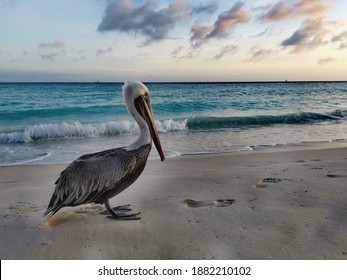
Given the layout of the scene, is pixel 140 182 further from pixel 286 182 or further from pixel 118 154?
pixel 286 182

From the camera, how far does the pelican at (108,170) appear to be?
11.9 ft

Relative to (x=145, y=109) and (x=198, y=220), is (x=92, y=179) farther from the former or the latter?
(x=198, y=220)

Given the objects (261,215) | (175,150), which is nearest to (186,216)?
(261,215)

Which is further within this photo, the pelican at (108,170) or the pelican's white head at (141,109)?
the pelican's white head at (141,109)

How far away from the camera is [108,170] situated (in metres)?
3.62

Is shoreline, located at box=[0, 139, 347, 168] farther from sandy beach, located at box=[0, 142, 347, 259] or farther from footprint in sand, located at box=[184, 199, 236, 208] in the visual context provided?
footprint in sand, located at box=[184, 199, 236, 208]

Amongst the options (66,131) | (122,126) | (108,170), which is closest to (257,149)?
(108,170)

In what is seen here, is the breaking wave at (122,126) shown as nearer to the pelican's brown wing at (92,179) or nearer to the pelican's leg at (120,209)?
the pelican's leg at (120,209)

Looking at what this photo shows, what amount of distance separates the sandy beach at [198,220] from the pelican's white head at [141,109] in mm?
880

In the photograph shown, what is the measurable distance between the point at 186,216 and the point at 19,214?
1988mm

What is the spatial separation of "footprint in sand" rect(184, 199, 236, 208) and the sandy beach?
0.01m

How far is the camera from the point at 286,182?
16.8 ft

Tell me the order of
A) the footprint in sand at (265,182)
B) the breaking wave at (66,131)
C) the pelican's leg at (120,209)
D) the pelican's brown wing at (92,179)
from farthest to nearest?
the breaking wave at (66,131), the footprint in sand at (265,182), the pelican's leg at (120,209), the pelican's brown wing at (92,179)

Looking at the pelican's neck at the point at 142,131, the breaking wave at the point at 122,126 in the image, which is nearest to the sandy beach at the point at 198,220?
the pelican's neck at the point at 142,131
